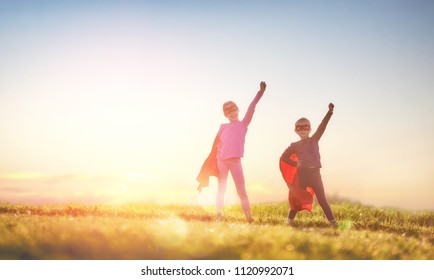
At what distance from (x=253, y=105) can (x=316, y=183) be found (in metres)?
1.79

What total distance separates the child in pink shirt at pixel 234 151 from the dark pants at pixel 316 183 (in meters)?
1.10

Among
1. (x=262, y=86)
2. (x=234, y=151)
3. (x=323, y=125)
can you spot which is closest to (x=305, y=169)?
(x=323, y=125)

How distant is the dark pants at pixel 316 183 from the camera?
947 cm

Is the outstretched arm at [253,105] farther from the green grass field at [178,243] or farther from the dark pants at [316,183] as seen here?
the green grass field at [178,243]

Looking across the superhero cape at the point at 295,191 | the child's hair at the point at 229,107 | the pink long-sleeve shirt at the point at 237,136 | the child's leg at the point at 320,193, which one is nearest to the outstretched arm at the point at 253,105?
the pink long-sleeve shirt at the point at 237,136

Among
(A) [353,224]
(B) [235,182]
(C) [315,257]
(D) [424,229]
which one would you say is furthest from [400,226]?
(C) [315,257]

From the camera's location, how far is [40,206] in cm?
1077

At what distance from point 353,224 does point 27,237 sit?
600cm

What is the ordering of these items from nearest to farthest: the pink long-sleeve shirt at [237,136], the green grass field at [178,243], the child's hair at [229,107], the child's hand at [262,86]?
1. the green grass field at [178,243]
2. the child's hand at [262,86]
3. the pink long-sleeve shirt at [237,136]
4. the child's hair at [229,107]

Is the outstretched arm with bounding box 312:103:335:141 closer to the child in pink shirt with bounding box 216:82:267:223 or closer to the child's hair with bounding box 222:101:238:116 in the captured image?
the child in pink shirt with bounding box 216:82:267:223

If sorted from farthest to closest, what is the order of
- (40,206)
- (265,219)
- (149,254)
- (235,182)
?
1. (40,206)
2. (265,219)
3. (235,182)
4. (149,254)

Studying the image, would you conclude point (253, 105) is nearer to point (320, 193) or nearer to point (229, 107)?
point (229, 107)

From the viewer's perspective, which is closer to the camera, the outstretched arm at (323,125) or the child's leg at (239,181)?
the outstretched arm at (323,125)
